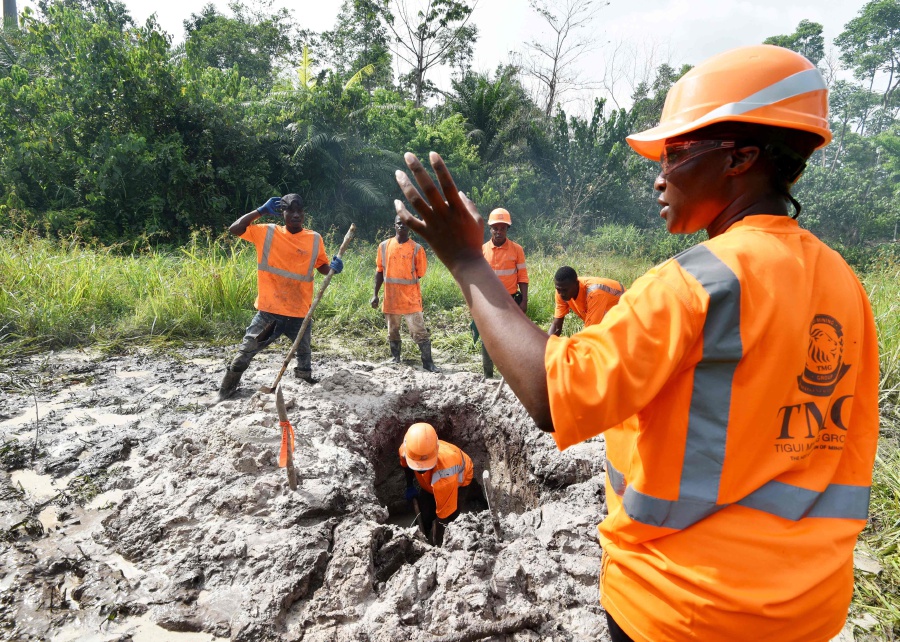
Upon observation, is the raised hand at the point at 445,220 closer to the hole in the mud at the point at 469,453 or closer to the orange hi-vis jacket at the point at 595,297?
→ the hole in the mud at the point at 469,453

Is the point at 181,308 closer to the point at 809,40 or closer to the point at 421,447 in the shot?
the point at 421,447

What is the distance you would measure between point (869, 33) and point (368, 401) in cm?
4570

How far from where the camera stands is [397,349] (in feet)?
19.7

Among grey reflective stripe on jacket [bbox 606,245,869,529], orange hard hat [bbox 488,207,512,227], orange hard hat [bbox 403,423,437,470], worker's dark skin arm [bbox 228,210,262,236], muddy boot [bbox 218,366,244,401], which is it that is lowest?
orange hard hat [bbox 403,423,437,470]

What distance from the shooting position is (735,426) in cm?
73

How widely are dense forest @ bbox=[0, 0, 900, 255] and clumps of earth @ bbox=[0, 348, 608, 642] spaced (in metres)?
5.68

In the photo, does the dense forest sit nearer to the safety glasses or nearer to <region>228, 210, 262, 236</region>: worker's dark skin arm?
<region>228, 210, 262, 236</region>: worker's dark skin arm

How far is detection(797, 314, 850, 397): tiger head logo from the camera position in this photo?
77 centimetres

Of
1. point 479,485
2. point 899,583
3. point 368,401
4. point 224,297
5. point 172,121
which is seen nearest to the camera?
point 899,583

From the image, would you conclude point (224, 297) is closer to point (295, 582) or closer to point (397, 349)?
point (397, 349)

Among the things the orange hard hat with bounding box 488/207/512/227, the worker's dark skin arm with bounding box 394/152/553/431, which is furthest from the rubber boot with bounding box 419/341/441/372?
the worker's dark skin arm with bounding box 394/152/553/431

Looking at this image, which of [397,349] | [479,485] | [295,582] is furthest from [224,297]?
[295,582]

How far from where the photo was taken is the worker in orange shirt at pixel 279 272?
4465 millimetres

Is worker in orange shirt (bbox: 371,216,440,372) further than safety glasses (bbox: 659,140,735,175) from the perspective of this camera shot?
Yes
